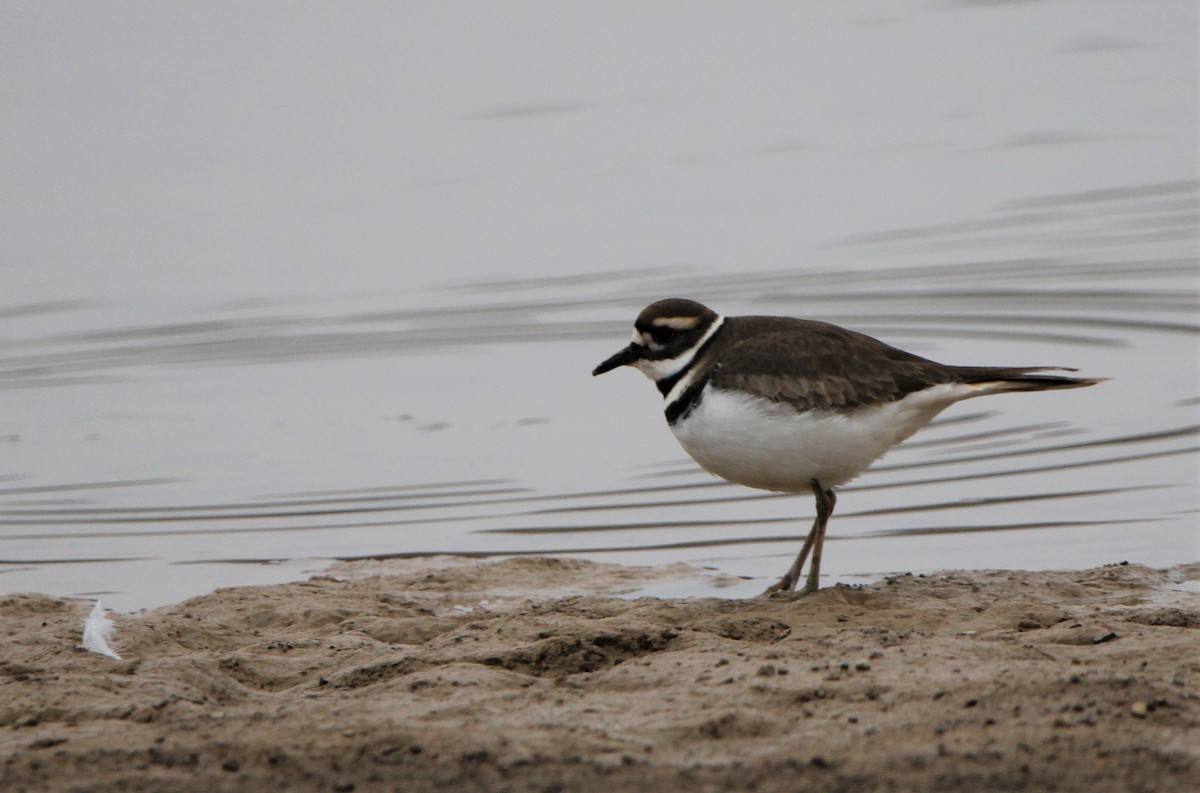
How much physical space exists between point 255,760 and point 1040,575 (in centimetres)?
355

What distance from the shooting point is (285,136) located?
18.2 m

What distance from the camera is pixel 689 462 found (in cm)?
980

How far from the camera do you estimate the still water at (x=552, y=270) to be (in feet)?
28.5

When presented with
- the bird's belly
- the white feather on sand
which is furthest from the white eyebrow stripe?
the white feather on sand

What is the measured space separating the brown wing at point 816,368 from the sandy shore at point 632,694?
0.76 meters

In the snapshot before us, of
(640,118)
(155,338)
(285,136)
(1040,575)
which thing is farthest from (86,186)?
(1040,575)

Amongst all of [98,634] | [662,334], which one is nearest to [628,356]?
[662,334]

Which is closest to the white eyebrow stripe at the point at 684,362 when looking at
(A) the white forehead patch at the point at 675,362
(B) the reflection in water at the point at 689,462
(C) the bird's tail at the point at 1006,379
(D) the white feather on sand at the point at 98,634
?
(A) the white forehead patch at the point at 675,362

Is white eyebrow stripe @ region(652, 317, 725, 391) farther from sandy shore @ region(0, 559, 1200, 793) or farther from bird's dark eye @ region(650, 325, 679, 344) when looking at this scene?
sandy shore @ region(0, 559, 1200, 793)

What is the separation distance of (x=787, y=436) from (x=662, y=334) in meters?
0.89

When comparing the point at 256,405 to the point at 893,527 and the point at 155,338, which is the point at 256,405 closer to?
the point at 155,338

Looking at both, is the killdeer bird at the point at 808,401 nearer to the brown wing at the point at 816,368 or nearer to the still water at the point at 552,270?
the brown wing at the point at 816,368

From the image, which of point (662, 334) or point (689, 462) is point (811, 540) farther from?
point (689, 462)

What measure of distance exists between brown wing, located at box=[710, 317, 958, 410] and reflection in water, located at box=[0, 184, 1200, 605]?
37.5 inches
